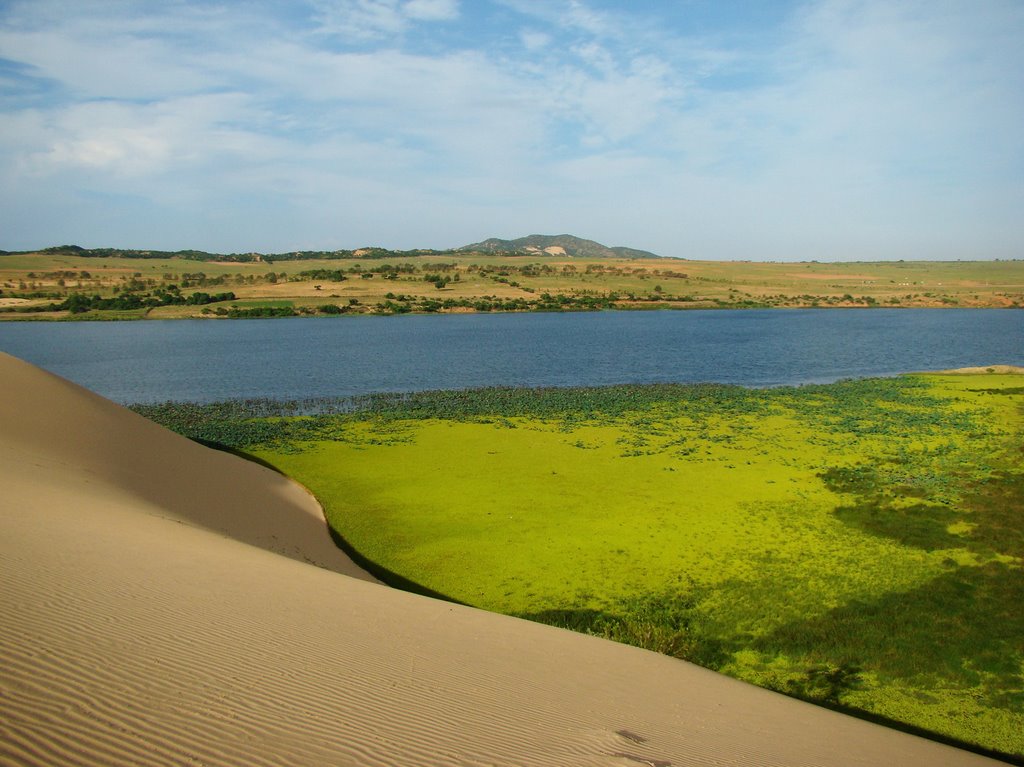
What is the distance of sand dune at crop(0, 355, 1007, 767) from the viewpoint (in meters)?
4.37

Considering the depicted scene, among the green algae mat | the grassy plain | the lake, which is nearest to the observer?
the green algae mat

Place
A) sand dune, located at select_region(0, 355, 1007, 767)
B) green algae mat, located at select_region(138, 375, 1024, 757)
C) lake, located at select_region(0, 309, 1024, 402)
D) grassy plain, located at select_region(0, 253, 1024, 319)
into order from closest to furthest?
sand dune, located at select_region(0, 355, 1007, 767) → green algae mat, located at select_region(138, 375, 1024, 757) → lake, located at select_region(0, 309, 1024, 402) → grassy plain, located at select_region(0, 253, 1024, 319)

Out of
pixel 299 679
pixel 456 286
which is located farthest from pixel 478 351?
pixel 456 286

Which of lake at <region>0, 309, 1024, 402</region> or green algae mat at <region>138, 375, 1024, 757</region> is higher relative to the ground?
lake at <region>0, 309, 1024, 402</region>

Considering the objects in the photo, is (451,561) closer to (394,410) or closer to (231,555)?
(231,555)

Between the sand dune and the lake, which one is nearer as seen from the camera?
the sand dune

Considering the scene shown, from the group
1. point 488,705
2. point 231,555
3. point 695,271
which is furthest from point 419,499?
point 695,271

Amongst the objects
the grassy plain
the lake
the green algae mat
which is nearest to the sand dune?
the green algae mat

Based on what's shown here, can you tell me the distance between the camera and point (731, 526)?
1346 cm

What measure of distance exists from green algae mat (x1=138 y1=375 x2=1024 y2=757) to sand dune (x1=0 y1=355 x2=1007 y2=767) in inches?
64.2

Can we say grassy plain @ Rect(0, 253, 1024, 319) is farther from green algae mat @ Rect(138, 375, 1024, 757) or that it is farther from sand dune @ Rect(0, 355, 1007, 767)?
sand dune @ Rect(0, 355, 1007, 767)

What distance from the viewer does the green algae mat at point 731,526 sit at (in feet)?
28.3

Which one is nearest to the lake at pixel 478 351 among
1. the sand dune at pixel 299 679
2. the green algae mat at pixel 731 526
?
the green algae mat at pixel 731 526

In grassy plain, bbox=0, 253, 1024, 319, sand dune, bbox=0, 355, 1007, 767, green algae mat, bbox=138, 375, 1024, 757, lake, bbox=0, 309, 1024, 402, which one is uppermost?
grassy plain, bbox=0, 253, 1024, 319
